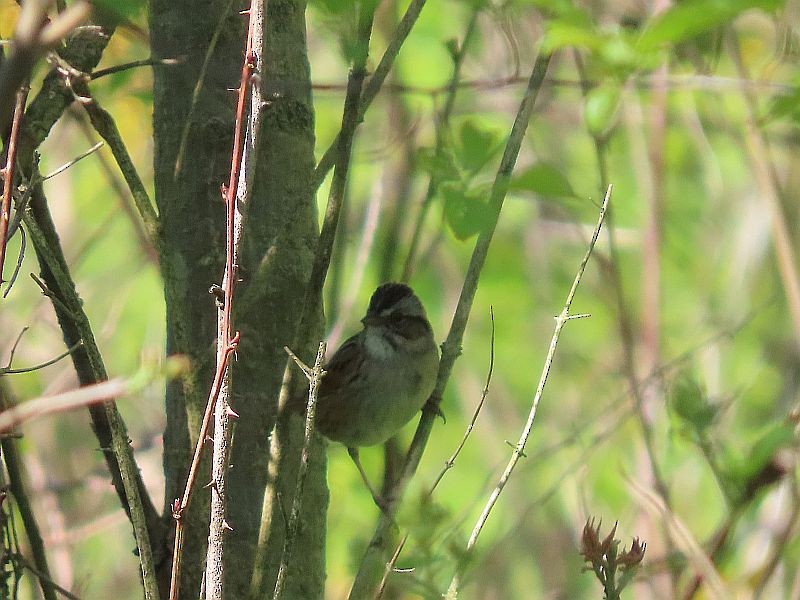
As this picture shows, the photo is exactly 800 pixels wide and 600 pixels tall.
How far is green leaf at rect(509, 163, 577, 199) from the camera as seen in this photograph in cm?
179

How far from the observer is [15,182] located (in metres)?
1.95

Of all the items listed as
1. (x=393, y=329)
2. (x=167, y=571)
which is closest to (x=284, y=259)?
(x=167, y=571)

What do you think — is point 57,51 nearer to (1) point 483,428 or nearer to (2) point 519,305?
(1) point 483,428

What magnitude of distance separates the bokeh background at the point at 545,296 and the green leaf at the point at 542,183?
2.91 ft

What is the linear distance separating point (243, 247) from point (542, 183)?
0.73m

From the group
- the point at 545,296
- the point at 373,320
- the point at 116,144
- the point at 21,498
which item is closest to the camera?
the point at 116,144

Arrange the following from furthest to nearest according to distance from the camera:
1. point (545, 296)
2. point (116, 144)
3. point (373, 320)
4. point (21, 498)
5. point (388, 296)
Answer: point (545, 296), point (373, 320), point (388, 296), point (21, 498), point (116, 144)

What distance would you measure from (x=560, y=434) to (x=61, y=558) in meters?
2.72

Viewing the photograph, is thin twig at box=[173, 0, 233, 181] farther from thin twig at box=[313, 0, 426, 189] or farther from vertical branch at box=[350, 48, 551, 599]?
vertical branch at box=[350, 48, 551, 599]

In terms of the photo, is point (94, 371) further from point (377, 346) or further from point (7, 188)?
point (377, 346)

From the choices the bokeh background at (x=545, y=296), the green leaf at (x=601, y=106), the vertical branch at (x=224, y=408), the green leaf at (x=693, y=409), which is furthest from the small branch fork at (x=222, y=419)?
the green leaf at (x=693, y=409)

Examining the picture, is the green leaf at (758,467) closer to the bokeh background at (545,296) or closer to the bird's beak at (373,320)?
the bokeh background at (545,296)

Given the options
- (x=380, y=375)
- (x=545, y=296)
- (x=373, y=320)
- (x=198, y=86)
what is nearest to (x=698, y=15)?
(x=198, y=86)

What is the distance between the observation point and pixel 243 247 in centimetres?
220
